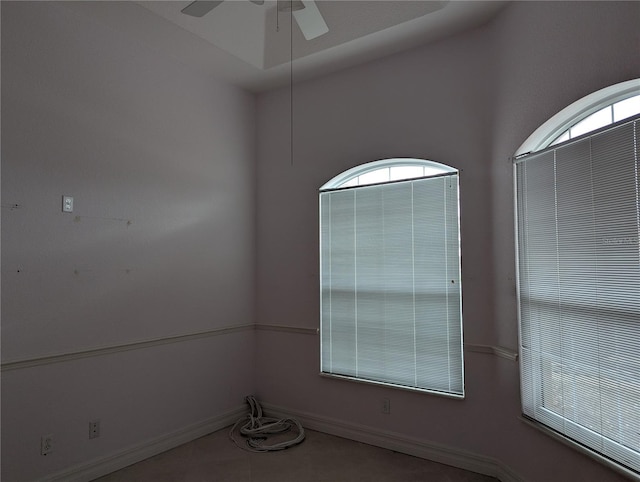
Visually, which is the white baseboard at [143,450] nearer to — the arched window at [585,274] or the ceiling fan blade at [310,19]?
the arched window at [585,274]

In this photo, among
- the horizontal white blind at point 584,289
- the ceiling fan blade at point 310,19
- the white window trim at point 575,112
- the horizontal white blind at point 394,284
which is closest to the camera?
the horizontal white blind at point 584,289

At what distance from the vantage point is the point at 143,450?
10.0 ft

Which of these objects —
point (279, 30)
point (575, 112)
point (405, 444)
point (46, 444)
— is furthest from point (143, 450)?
point (575, 112)

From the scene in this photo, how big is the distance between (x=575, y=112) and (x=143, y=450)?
3706 millimetres

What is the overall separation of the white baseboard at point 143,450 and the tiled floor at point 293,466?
5 centimetres

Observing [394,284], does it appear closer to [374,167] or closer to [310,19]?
[374,167]

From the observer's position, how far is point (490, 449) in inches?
109

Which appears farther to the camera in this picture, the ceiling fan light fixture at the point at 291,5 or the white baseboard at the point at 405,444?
the white baseboard at the point at 405,444

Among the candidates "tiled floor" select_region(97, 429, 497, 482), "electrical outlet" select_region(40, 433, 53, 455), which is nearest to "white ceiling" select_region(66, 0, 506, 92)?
"electrical outlet" select_region(40, 433, 53, 455)

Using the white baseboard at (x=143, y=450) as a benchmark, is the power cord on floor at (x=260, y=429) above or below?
below

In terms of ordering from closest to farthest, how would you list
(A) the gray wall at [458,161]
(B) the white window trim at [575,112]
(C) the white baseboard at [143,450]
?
(B) the white window trim at [575,112], (A) the gray wall at [458,161], (C) the white baseboard at [143,450]

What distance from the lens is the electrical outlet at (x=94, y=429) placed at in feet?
9.07

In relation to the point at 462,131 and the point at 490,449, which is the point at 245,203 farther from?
the point at 490,449

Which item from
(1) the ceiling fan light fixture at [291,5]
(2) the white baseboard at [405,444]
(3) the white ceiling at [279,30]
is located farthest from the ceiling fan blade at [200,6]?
(2) the white baseboard at [405,444]
